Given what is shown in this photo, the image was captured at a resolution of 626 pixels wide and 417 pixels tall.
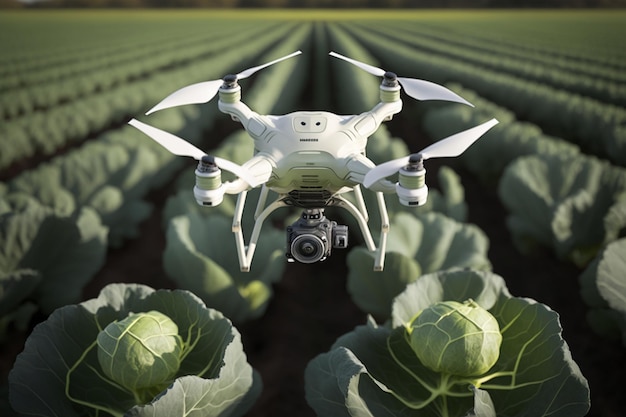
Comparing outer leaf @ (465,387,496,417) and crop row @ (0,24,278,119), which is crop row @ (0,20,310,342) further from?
crop row @ (0,24,278,119)

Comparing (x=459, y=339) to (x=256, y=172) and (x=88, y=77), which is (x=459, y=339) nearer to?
(x=256, y=172)

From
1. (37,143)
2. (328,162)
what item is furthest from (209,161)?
(37,143)

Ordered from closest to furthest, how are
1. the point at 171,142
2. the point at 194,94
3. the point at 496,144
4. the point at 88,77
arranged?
the point at 171,142, the point at 194,94, the point at 496,144, the point at 88,77

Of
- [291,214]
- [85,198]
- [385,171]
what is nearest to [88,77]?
[85,198]

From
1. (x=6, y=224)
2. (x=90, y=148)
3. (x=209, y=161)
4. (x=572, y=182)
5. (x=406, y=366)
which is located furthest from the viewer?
(x=90, y=148)

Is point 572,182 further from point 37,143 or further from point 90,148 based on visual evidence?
point 37,143

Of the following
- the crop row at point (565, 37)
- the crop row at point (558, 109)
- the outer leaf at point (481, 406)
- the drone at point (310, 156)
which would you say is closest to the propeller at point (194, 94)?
the drone at point (310, 156)

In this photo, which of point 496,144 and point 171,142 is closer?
point 171,142

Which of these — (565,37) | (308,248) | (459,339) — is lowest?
(565,37)
